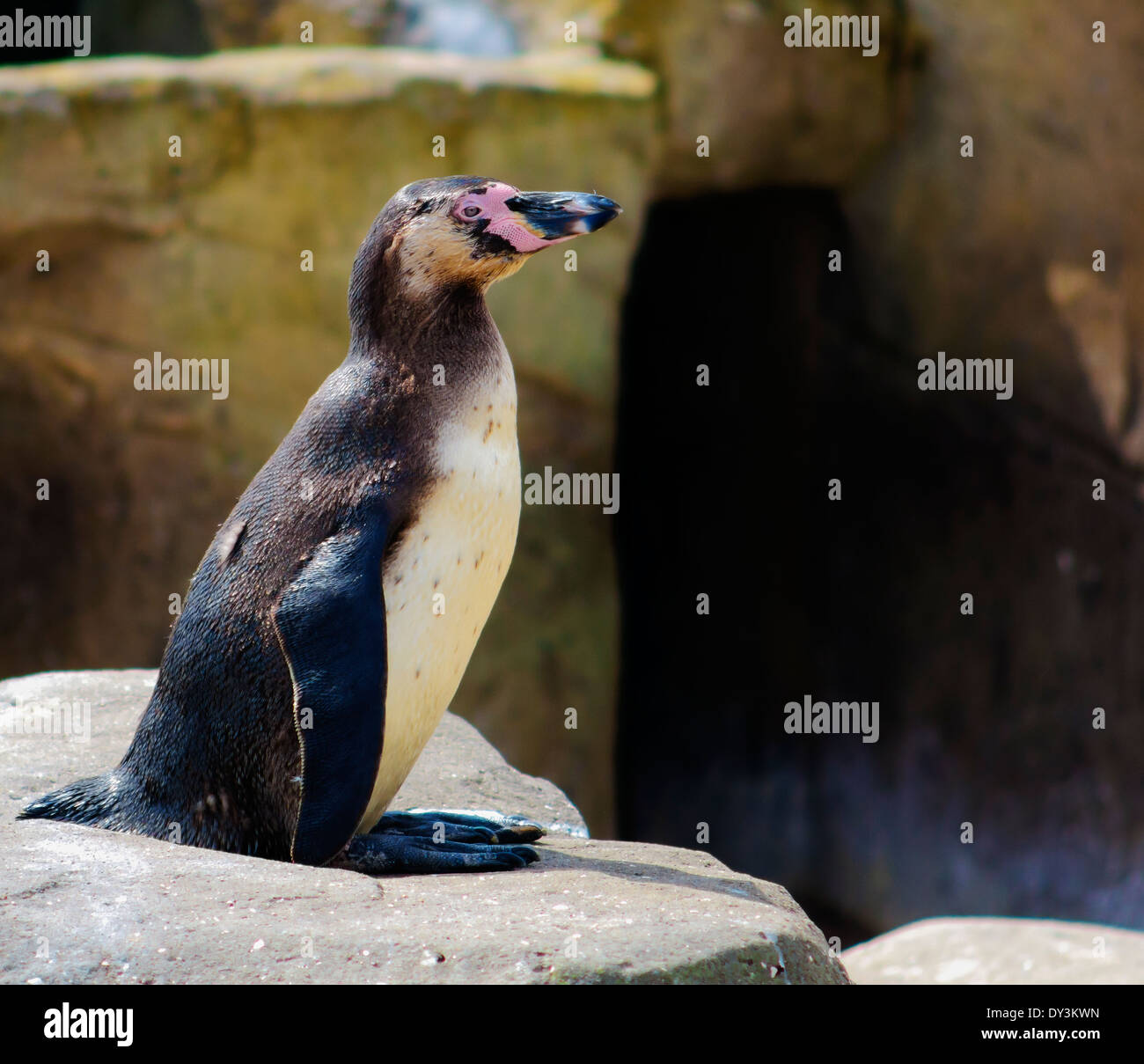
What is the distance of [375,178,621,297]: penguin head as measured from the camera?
298cm

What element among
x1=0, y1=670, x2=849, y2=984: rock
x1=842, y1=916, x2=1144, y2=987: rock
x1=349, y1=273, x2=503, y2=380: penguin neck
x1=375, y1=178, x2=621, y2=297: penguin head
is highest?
x1=375, y1=178, x2=621, y2=297: penguin head

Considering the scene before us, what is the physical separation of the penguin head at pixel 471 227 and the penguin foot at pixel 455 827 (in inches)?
42.8

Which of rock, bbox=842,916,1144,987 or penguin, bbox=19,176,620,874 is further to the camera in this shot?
rock, bbox=842,916,1144,987

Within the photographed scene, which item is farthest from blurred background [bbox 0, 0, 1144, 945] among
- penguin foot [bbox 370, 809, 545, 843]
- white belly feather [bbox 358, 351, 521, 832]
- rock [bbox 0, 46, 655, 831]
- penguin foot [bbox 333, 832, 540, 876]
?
penguin foot [bbox 333, 832, 540, 876]

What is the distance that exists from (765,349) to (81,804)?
5.66 meters

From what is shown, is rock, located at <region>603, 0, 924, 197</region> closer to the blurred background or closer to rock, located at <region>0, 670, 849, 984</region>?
the blurred background

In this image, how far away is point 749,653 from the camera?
8172 mm

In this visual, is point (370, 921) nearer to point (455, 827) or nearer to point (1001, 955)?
point (455, 827)

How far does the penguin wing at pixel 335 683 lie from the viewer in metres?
2.64

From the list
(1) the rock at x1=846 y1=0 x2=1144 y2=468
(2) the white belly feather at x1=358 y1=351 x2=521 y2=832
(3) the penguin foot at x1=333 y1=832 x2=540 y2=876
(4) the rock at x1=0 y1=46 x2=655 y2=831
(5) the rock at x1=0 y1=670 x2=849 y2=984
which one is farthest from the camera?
(1) the rock at x1=846 y1=0 x2=1144 y2=468

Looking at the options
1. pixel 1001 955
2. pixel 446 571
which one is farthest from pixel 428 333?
pixel 1001 955

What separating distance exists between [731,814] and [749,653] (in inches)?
36.3

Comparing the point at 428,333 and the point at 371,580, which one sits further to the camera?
the point at 428,333

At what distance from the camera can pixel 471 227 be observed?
2.98 metres
